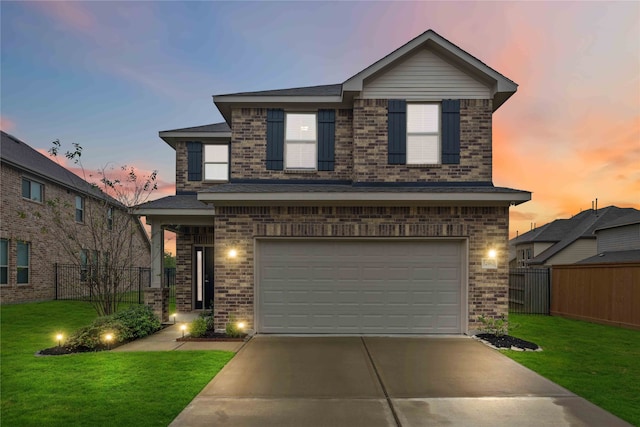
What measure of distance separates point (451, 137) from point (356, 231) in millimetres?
3641

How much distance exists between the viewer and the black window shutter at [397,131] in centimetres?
992

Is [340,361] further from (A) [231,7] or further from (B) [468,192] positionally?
(A) [231,7]

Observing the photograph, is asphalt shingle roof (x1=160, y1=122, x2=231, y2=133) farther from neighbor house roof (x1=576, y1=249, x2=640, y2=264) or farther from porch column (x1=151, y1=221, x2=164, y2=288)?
neighbor house roof (x1=576, y1=249, x2=640, y2=264)

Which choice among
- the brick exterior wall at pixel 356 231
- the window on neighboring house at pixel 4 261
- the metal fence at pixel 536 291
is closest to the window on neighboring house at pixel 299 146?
the brick exterior wall at pixel 356 231

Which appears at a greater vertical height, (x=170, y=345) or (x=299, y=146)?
(x=299, y=146)

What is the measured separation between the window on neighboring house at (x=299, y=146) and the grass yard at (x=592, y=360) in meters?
6.75

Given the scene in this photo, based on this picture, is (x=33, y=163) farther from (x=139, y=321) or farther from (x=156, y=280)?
(x=139, y=321)

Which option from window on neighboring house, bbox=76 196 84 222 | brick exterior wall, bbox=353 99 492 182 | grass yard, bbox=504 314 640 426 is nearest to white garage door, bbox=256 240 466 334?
brick exterior wall, bbox=353 99 492 182

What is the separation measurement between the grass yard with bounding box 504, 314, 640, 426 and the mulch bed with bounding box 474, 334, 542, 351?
255mm

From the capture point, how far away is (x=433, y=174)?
9.88 metres

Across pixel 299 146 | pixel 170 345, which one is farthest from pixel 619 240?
pixel 170 345

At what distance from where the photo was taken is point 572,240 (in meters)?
25.0

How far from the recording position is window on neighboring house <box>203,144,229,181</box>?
13.1 m

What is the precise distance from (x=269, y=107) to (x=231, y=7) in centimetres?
646
